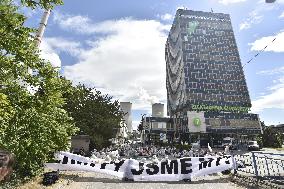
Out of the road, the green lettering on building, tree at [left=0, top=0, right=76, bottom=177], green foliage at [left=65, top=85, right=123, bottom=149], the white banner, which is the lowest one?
the road

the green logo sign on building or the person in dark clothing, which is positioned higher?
the green logo sign on building

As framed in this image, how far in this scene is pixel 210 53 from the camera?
103625 millimetres

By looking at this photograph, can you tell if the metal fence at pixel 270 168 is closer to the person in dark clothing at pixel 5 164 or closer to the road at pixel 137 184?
the road at pixel 137 184

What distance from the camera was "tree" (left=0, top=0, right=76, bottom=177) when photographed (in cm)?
905

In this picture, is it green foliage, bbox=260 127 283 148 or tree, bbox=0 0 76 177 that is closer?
tree, bbox=0 0 76 177

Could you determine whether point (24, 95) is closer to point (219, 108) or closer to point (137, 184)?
point (137, 184)

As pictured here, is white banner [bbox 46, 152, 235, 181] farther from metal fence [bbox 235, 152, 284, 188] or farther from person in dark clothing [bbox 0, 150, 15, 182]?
person in dark clothing [bbox 0, 150, 15, 182]

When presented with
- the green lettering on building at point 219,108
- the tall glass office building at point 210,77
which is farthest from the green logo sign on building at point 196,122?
the green lettering on building at point 219,108

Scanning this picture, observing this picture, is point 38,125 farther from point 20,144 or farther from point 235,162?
point 235,162

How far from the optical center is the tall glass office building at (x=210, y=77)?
8881cm

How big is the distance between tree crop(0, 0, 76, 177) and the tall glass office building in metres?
69.3

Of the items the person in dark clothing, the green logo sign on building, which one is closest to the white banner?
the person in dark clothing

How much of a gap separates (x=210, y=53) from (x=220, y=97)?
18410mm

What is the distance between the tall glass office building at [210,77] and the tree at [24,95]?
69.3 meters
